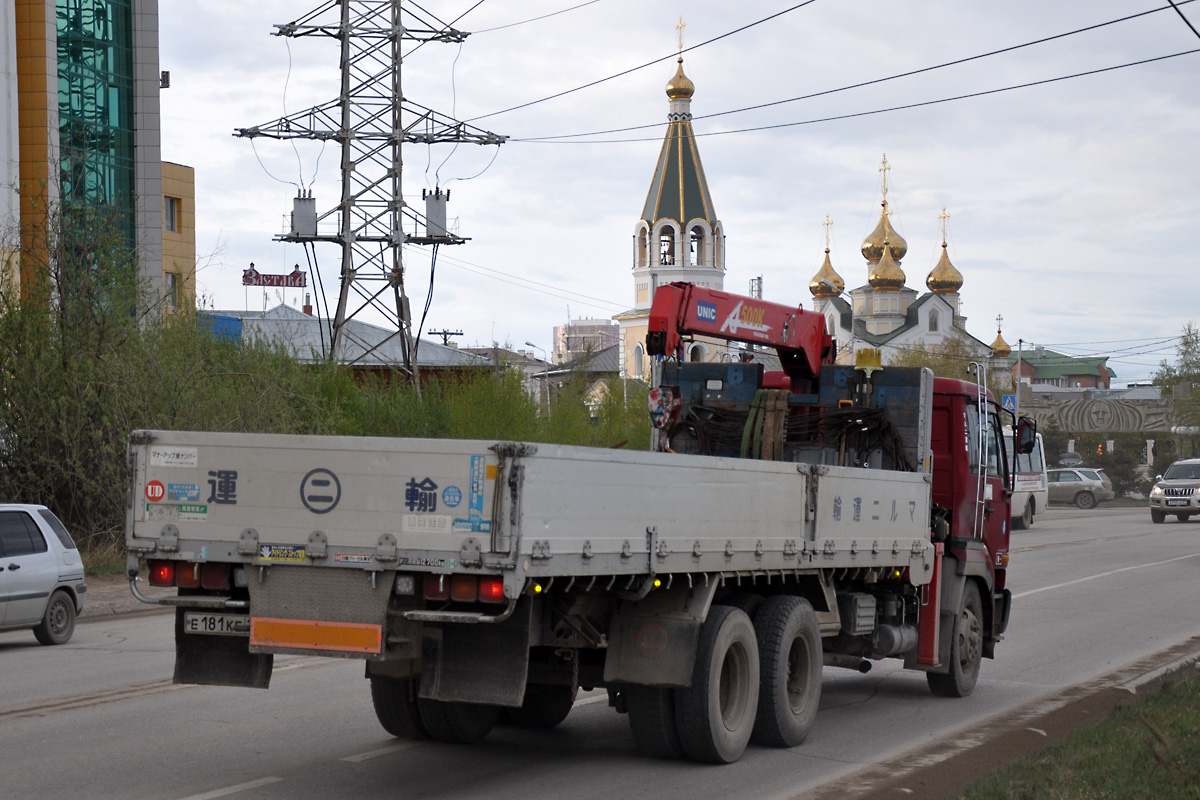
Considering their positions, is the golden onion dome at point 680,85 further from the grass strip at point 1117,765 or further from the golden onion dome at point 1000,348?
the grass strip at point 1117,765

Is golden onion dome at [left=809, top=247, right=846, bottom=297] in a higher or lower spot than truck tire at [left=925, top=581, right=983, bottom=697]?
higher

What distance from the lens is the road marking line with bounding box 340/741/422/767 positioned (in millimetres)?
8344

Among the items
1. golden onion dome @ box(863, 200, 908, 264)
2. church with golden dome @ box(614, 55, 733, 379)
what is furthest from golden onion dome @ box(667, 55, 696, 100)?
golden onion dome @ box(863, 200, 908, 264)

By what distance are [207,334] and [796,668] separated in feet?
58.3

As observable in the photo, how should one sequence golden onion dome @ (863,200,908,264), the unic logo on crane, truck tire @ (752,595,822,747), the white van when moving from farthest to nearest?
golden onion dome @ (863,200,908,264), the white van, the unic logo on crane, truck tire @ (752,595,822,747)

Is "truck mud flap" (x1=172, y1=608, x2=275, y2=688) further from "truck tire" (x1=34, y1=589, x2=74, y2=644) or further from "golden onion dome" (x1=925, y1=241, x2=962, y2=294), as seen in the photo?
"golden onion dome" (x1=925, y1=241, x2=962, y2=294)

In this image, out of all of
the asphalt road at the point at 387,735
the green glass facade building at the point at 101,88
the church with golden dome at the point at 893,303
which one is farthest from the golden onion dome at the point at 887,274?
the asphalt road at the point at 387,735

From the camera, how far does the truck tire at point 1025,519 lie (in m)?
38.5

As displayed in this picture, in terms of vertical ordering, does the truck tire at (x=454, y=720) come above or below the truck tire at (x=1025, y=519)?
above

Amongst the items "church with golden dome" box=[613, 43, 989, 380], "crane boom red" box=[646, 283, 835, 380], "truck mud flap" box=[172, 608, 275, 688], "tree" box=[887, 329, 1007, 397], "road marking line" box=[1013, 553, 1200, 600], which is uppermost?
"church with golden dome" box=[613, 43, 989, 380]

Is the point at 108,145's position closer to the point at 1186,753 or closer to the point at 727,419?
the point at 727,419

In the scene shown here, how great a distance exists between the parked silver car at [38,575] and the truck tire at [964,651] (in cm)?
948

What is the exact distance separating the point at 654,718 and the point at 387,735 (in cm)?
213

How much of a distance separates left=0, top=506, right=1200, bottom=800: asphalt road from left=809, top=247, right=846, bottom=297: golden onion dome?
9773cm
